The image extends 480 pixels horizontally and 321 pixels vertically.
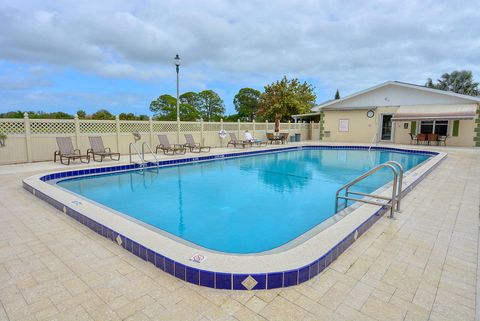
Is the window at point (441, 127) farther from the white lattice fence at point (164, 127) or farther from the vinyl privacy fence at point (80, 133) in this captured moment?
the white lattice fence at point (164, 127)

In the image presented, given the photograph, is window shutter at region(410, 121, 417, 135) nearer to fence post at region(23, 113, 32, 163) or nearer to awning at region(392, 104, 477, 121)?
awning at region(392, 104, 477, 121)

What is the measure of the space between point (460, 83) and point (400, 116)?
22689mm

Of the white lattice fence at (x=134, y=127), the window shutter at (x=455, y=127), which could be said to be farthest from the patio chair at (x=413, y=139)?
the white lattice fence at (x=134, y=127)

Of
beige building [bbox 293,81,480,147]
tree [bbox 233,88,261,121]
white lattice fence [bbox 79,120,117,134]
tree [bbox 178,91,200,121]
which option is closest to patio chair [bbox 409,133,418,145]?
beige building [bbox 293,81,480,147]

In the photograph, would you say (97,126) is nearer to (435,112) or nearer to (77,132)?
(77,132)

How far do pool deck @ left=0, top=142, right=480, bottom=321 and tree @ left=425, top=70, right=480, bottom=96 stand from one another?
39868 mm

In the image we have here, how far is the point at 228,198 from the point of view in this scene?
21.8 feet

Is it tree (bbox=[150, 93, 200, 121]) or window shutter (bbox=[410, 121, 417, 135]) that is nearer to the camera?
window shutter (bbox=[410, 121, 417, 135])

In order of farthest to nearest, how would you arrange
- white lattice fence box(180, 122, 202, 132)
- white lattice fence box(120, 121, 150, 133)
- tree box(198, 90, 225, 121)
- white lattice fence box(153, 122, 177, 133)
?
tree box(198, 90, 225, 121) < white lattice fence box(180, 122, 202, 132) < white lattice fence box(153, 122, 177, 133) < white lattice fence box(120, 121, 150, 133)

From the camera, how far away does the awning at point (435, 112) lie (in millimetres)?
17328

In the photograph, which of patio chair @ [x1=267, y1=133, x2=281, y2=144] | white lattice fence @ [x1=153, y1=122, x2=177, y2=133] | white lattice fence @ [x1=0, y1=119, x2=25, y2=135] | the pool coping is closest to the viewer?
the pool coping

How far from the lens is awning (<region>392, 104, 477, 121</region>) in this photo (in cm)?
1733

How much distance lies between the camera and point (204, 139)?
16.3 metres

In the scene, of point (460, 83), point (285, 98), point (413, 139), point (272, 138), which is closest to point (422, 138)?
point (413, 139)
